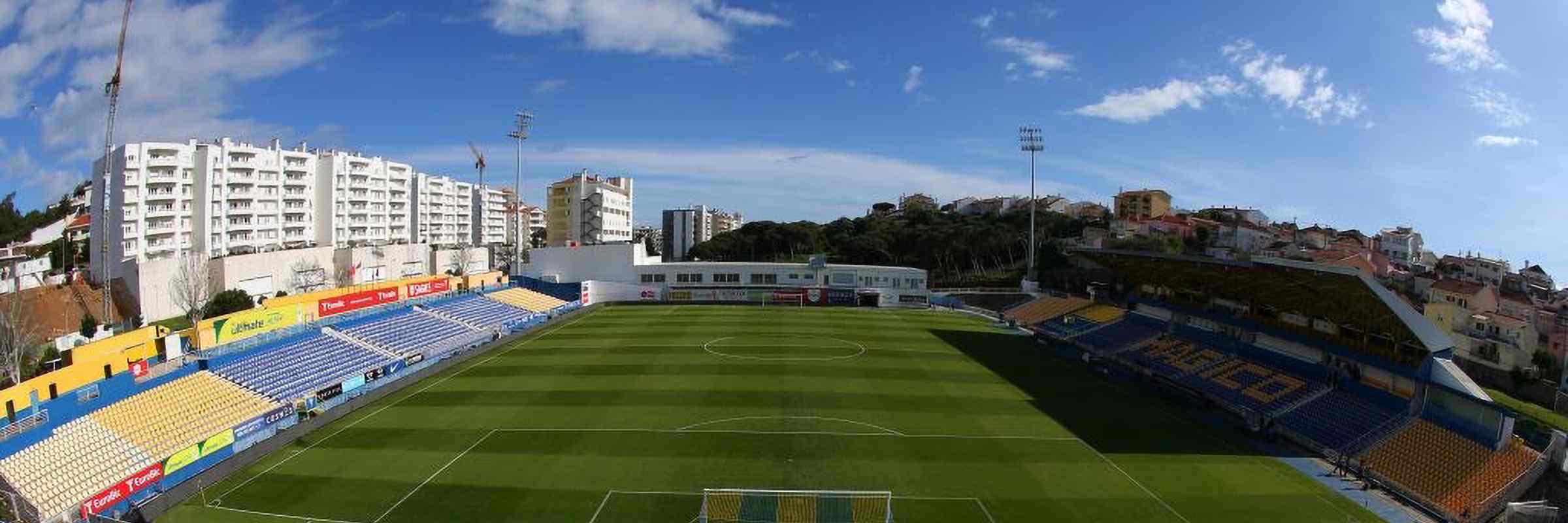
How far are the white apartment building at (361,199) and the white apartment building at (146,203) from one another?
1281cm

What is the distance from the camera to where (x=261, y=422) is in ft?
68.0

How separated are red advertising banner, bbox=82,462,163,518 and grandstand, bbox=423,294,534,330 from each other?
21345 millimetres

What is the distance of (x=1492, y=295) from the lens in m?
40.0

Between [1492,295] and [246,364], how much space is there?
5999 centimetres

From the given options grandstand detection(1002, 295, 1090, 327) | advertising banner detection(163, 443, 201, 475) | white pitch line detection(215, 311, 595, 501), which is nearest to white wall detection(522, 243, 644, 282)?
white pitch line detection(215, 311, 595, 501)

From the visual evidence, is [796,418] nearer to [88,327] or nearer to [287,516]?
[287,516]

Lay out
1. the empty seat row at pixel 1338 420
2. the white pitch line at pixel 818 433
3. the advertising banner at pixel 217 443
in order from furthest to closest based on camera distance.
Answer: the white pitch line at pixel 818 433
the empty seat row at pixel 1338 420
the advertising banner at pixel 217 443

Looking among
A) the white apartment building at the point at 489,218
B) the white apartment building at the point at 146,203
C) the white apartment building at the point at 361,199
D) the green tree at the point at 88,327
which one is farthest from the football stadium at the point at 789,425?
the white apartment building at the point at 489,218

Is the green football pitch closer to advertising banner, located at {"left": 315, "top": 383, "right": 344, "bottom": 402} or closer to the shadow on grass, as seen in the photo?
the shadow on grass

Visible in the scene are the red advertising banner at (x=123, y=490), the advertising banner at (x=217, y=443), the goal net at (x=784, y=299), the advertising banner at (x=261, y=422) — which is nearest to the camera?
the red advertising banner at (x=123, y=490)

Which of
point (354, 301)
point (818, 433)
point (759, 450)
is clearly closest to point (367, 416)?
point (354, 301)

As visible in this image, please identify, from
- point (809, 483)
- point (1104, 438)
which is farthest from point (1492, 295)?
point (809, 483)

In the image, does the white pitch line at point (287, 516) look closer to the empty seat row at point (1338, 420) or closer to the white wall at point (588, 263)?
the empty seat row at point (1338, 420)

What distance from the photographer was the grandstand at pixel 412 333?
31.0 metres
